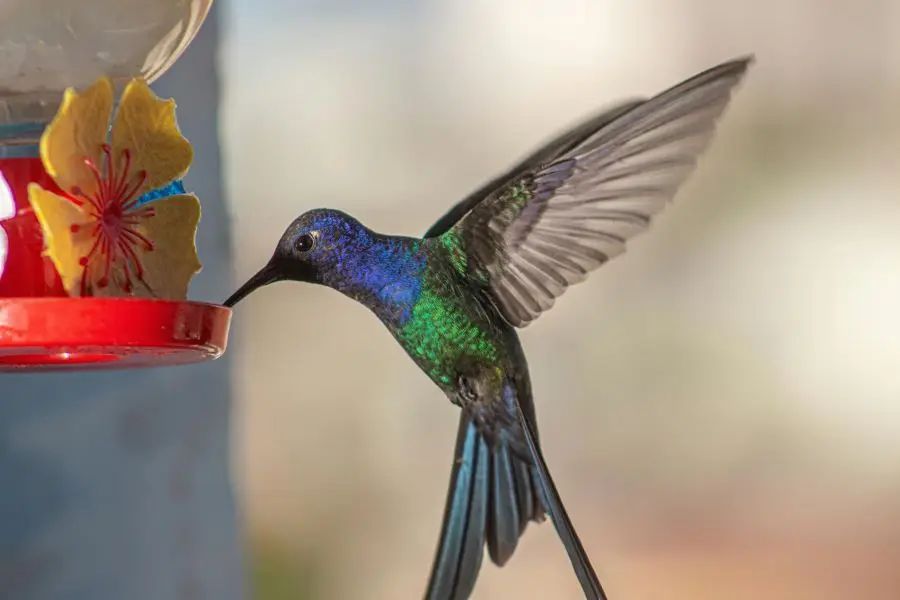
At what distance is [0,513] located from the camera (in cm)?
128

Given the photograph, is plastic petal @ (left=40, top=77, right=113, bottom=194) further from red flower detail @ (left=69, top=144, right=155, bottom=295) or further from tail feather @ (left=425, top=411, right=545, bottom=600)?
tail feather @ (left=425, top=411, right=545, bottom=600)

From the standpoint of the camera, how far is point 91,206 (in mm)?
714

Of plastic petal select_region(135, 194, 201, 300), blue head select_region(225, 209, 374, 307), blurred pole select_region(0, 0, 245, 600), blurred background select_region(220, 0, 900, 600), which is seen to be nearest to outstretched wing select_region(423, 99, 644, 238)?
blue head select_region(225, 209, 374, 307)

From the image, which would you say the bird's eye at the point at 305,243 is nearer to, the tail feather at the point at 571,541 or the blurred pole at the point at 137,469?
the tail feather at the point at 571,541

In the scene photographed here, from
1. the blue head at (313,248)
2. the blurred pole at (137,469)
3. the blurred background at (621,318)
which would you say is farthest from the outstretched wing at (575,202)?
the blurred background at (621,318)

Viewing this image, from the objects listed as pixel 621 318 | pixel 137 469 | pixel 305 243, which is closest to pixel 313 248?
pixel 305 243

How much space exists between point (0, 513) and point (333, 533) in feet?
2.04

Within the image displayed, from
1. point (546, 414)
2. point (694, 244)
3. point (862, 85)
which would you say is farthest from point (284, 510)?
point (862, 85)

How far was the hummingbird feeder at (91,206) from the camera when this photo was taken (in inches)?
24.9

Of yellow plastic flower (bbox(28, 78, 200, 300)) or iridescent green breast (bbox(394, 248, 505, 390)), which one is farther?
iridescent green breast (bbox(394, 248, 505, 390))

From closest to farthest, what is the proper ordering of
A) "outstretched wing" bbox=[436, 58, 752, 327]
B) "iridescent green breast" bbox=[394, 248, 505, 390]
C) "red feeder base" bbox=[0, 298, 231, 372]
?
1. "red feeder base" bbox=[0, 298, 231, 372]
2. "outstretched wing" bbox=[436, 58, 752, 327]
3. "iridescent green breast" bbox=[394, 248, 505, 390]

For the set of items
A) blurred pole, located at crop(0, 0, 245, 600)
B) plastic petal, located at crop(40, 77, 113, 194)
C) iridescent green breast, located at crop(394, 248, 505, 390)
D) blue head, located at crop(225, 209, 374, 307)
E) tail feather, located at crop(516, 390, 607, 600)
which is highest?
plastic petal, located at crop(40, 77, 113, 194)

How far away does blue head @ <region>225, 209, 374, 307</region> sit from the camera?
824mm

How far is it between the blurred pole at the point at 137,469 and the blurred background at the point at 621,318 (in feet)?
0.46
